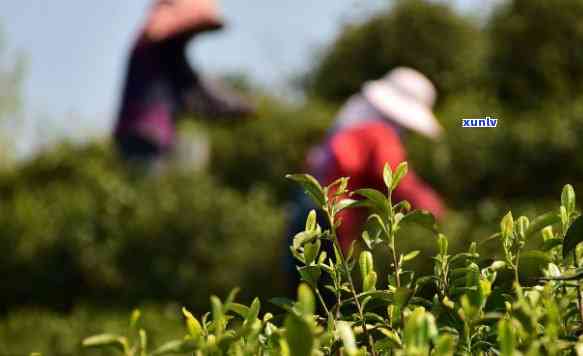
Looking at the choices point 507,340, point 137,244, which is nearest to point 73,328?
point 137,244

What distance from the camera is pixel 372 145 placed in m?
5.34

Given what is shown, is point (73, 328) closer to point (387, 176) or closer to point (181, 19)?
point (181, 19)

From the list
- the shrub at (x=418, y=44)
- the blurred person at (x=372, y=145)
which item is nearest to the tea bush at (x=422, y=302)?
the blurred person at (x=372, y=145)

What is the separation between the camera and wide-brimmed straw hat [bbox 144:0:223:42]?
836cm

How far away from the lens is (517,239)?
1.27 metres

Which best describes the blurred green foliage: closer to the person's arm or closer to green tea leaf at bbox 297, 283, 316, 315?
the person's arm

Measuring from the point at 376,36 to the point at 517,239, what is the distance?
10277 millimetres

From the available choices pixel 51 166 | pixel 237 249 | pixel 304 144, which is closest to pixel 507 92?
pixel 304 144

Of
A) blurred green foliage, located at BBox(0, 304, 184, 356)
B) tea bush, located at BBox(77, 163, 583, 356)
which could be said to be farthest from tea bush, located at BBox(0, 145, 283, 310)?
tea bush, located at BBox(77, 163, 583, 356)

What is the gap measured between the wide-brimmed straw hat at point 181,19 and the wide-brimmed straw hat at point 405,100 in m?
2.34

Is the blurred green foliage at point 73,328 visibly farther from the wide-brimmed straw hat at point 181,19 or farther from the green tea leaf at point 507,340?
the green tea leaf at point 507,340

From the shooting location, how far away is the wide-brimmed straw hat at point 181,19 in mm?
8359

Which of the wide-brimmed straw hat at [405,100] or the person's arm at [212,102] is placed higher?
the wide-brimmed straw hat at [405,100]

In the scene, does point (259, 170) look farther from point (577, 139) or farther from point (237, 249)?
point (577, 139)
